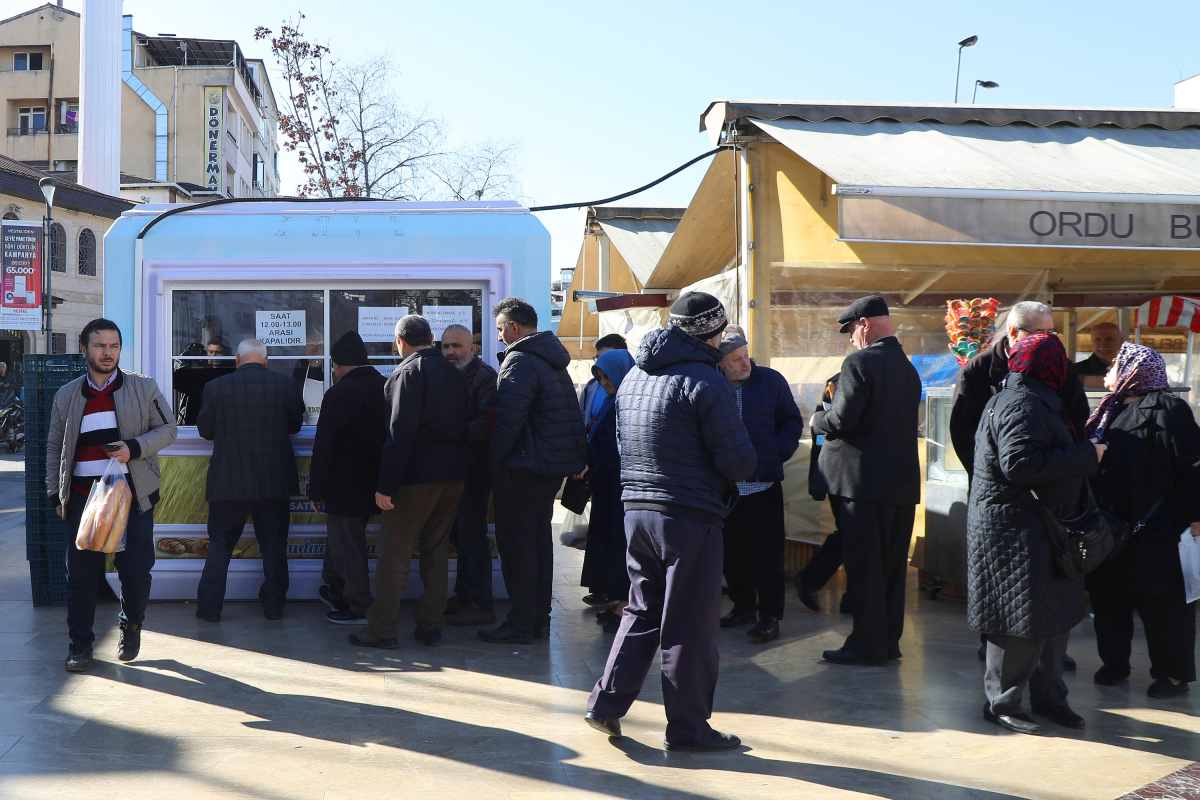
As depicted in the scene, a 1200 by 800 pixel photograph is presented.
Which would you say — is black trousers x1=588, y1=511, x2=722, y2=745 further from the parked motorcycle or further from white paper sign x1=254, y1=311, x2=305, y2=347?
the parked motorcycle

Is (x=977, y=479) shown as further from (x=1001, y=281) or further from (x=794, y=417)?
(x=1001, y=281)

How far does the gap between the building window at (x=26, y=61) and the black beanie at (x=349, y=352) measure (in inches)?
1776

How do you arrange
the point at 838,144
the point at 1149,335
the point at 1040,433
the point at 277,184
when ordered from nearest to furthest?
the point at 1040,433 < the point at 838,144 < the point at 1149,335 < the point at 277,184

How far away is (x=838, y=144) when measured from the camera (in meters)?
6.97

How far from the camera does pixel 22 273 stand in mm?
18359

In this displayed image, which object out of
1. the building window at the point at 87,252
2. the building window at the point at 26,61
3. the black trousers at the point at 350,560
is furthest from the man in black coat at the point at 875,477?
the building window at the point at 26,61

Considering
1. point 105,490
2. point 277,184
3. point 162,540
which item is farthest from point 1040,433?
point 277,184

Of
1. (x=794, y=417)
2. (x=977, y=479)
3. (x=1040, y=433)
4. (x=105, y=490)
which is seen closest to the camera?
(x=1040, y=433)

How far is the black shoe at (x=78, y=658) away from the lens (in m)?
4.74

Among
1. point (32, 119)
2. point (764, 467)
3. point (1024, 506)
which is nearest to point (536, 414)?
point (764, 467)

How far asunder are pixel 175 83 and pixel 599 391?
44244 mm

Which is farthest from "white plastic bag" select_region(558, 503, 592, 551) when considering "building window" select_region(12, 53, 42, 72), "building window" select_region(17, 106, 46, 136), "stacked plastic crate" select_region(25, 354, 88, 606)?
"building window" select_region(12, 53, 42, 72)

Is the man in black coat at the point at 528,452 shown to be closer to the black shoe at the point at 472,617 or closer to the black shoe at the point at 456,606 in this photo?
the black shoe at the point at 472,617

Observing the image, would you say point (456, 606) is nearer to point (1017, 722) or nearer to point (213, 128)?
point (1017, 722)
